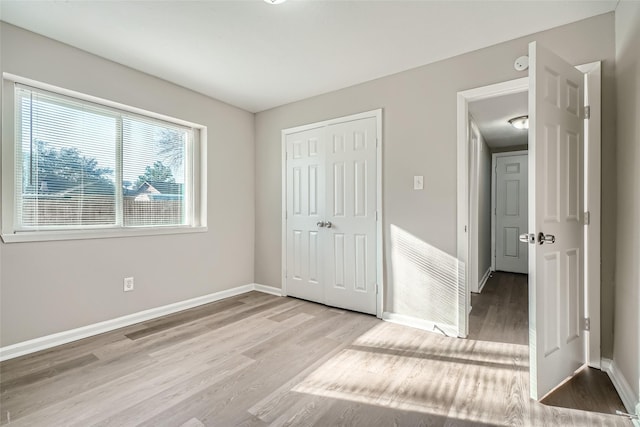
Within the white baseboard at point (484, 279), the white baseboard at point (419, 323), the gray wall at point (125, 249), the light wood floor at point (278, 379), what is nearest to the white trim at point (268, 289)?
the gray wall at point (125, 249)

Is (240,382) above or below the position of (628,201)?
below

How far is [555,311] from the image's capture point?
180cm

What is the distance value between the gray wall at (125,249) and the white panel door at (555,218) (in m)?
3.11

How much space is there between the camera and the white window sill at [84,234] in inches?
87.0

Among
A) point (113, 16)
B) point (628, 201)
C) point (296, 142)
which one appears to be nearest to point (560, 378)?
point (628, 201)

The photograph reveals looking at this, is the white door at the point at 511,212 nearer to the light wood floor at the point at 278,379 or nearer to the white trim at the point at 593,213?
the light wood floor at the point at 278,379

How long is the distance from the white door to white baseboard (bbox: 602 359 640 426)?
365 cm

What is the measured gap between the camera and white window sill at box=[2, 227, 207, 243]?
2.21m

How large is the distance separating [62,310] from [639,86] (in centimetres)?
411

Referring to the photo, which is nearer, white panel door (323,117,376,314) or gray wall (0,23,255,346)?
gray wall (0,23,255,346)

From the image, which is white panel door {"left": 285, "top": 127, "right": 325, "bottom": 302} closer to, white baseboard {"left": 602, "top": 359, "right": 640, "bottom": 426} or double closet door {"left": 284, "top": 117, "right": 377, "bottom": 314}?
double closet door {"left": 284, "top": 117, "right": 377, "bottom": 314}

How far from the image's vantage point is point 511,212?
546 cm

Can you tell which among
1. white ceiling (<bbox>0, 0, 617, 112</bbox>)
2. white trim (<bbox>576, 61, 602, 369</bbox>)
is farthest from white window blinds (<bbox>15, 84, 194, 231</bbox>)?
white trim (<bbox>576, 61, 602, 369</bbox>)

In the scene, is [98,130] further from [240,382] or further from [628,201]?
[628,201]
